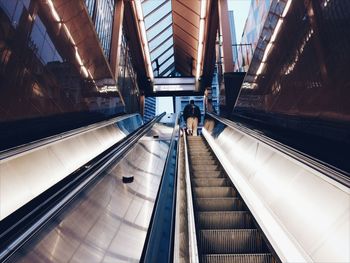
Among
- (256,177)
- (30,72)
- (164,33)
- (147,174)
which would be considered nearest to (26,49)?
(30,72)

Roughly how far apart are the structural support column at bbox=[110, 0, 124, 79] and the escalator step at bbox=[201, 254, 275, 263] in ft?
24.1

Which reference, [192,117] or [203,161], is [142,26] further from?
[203,161]

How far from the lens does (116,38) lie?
909 cm

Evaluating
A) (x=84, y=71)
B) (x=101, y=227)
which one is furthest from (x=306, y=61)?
(x=84, y=71)

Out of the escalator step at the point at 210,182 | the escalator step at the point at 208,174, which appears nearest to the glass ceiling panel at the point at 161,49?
the escalator step at the point at 208,174

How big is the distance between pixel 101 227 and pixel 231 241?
1.28 m

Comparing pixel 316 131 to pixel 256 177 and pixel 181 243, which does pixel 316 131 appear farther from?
pixel 181 243

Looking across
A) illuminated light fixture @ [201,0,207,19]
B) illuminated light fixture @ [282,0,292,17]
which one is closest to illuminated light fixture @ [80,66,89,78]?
illuminated light fixture @ [282,0,292,17]

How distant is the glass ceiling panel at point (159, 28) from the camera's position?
40.7 feet

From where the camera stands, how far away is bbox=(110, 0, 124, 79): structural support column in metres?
8.77

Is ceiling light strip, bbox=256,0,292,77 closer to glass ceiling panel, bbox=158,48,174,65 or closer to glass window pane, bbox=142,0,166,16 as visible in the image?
glass window pane, bbox=142,0,166,16

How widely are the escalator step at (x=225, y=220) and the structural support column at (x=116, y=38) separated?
267 inches

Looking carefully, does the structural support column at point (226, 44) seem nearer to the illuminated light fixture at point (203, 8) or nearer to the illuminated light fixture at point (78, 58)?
the illuminated light fixture at point (203, 8)

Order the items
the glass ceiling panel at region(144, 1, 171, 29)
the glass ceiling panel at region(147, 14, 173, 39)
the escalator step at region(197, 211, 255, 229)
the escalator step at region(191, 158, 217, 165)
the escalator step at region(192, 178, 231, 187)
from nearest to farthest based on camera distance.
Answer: the escalator step at region(197, 211, 255, 229) < the escalator step at region(192, 178, 231, 187) < the escalator step at region(191, 158, 217, 165) < the glass ceiling panel at region(144, 1, 171, 29) < the glass ceiling panel at region(147, 14, 173, 39)
